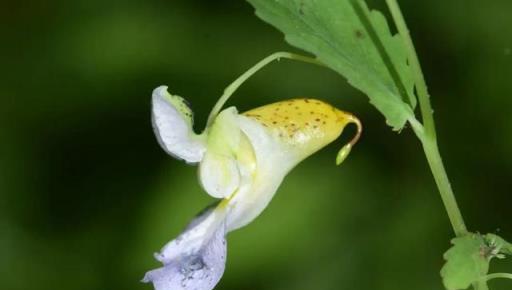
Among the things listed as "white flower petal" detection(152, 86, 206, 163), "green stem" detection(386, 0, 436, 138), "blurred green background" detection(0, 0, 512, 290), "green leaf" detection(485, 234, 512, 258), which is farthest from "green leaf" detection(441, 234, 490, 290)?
"blurred green background" detection(0, 0, 512, 290)

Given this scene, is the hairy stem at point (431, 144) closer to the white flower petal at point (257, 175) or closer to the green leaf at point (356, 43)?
the green leaf at point (356, 43)

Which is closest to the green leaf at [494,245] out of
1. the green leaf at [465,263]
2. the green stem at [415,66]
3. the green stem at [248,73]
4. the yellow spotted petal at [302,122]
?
the green leaf at [465,263]

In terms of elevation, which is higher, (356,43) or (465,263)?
(356,43)

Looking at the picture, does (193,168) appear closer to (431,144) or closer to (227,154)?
(227,154)

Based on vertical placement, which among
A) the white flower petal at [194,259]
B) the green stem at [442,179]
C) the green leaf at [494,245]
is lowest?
the green leaf at [494,245]

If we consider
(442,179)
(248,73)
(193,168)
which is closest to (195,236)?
(248,73)

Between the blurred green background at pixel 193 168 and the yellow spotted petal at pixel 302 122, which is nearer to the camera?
the yellow spotted petal at pixel 302 122
